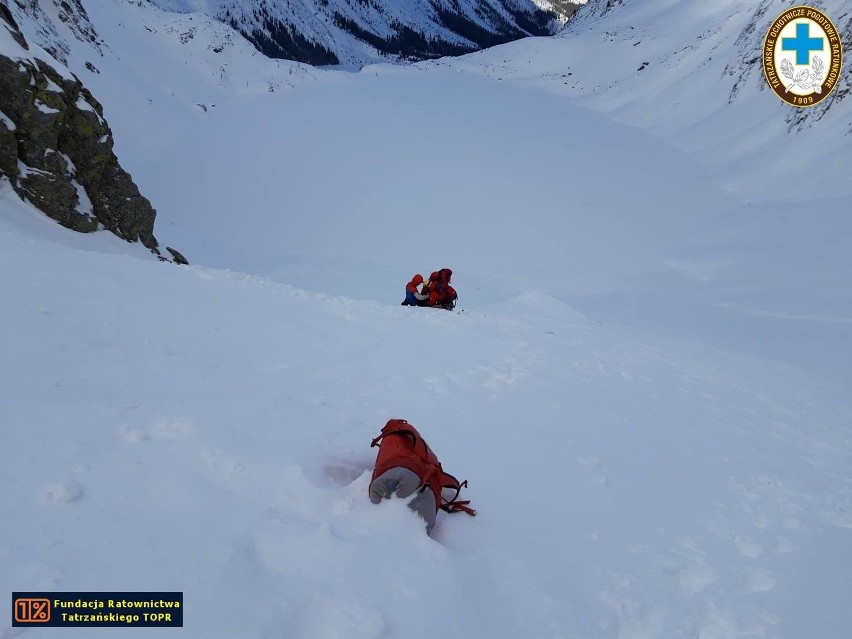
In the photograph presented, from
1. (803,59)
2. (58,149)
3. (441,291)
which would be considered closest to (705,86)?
(803,59)

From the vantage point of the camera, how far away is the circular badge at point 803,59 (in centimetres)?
2084

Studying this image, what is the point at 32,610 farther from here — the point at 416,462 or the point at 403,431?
the point at 403,431

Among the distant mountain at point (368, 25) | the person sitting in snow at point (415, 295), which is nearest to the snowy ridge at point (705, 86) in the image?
the person sitting in snow at point (415, 295)

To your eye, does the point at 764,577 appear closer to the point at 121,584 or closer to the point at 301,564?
the point at 301,564

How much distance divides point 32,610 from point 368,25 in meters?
150

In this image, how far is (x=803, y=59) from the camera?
2178 cm

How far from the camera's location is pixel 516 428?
5.07 metres

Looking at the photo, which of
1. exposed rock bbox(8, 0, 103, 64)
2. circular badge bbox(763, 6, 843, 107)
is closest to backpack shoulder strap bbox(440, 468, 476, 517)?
circular badge bbox(763, 6, 843, 107)

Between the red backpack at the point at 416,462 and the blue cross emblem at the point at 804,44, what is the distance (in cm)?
2681

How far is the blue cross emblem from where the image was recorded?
21.6 m

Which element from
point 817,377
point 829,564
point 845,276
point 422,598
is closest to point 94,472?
point 422,598

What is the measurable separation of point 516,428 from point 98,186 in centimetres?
1131

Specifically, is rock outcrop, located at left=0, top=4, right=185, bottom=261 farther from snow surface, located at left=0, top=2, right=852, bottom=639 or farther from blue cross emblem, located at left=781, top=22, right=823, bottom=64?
blue cross emblem, located at left=781, top=22, right=823, bottom=64

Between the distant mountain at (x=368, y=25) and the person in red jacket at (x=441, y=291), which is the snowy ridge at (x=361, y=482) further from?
the distant mountain at (x=368, y=25)
